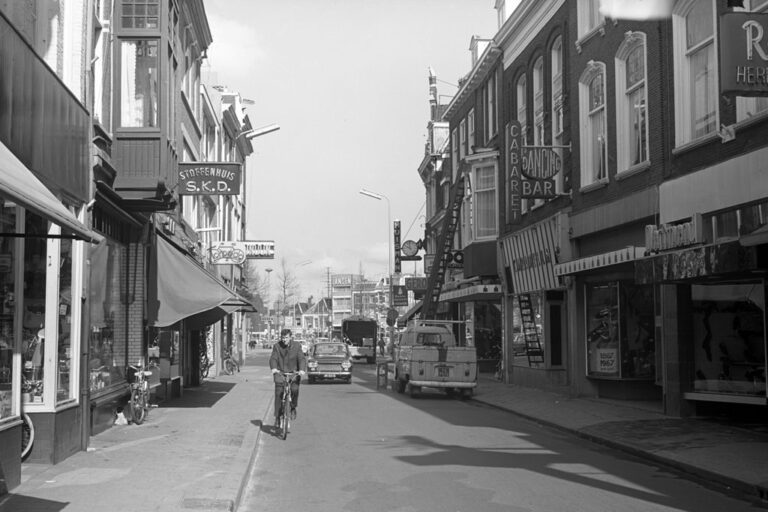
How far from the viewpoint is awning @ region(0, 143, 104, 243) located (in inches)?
228

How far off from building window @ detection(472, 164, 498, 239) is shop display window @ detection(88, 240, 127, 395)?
61.5 ft

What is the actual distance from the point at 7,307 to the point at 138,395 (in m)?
6.69

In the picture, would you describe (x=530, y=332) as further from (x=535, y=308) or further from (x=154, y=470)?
(x=154, y=470)

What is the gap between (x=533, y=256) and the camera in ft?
86.9

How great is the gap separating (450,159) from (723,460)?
32097 mm

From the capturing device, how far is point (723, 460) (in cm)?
1155

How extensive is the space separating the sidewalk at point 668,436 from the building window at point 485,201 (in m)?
11.0

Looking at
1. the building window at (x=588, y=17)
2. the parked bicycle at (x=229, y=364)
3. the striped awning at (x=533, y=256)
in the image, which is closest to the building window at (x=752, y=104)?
the building window at (x=588, y=17)

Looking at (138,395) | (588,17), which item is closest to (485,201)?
(588,17)

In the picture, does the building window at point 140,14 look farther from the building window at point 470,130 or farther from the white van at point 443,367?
the building window at point 470,130

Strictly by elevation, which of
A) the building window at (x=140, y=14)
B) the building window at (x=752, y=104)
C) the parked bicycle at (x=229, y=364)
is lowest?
the parked bicycle at (x=229, y=364)

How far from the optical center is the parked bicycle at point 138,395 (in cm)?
1560

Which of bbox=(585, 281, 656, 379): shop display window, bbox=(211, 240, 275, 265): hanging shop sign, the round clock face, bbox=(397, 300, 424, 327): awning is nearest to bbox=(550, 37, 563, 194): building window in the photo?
bbox=(585, 281, 656, 379): shop display window

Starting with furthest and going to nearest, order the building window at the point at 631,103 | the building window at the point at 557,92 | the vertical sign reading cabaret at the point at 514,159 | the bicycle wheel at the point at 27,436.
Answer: the building window at the point at 557,92, the vertical sign reading cabaret at the point at 514,159, the building window at the point at 631,103, the bicycle wheel at the point at 27,436
